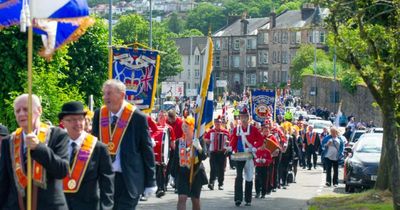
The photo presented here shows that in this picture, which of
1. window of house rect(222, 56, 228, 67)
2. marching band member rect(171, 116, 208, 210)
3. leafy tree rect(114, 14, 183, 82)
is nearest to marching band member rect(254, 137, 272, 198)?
marching band member rect(171, 116, 208, 210)

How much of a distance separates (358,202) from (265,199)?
274 centimetres

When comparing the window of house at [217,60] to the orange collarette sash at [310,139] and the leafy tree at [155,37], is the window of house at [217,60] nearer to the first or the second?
the leafy tree at [155,37]

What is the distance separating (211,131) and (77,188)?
15990 millimetres

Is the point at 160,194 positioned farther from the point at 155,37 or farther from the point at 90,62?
the point at 155,37

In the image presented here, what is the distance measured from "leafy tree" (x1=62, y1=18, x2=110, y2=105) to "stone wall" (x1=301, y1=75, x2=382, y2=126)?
18325 mm

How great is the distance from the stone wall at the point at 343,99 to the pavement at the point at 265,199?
2303cm

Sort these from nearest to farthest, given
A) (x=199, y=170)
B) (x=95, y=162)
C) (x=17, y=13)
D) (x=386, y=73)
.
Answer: (x=95, y=162) → (x=17, y=13) → (x=199, y=170) → (x=386, y=73)

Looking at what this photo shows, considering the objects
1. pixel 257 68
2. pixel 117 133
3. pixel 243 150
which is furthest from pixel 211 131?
pixel 257 68

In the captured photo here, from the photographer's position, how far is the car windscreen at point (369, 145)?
1091 inches

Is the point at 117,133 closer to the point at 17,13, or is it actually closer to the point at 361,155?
the point at 17,13

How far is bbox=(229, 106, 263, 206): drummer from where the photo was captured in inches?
832

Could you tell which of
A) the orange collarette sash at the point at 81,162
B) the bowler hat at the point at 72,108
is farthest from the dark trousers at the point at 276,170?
the bowler hat at the point at 72,108

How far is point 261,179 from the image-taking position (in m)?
23.3

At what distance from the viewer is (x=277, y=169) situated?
25.8m
